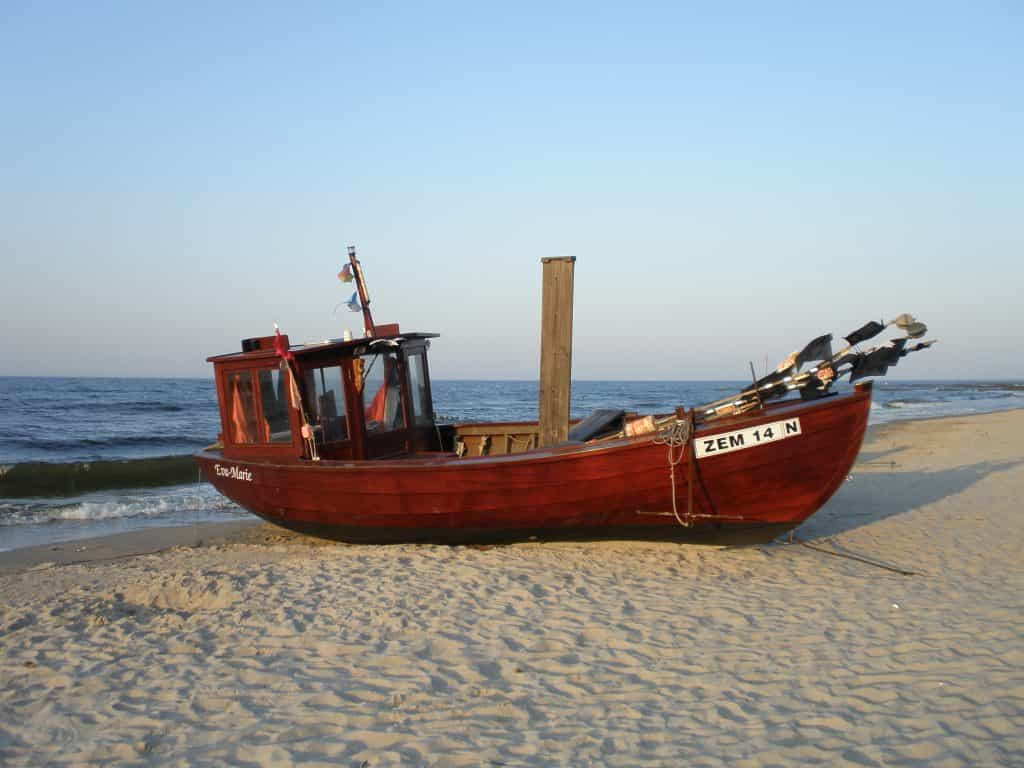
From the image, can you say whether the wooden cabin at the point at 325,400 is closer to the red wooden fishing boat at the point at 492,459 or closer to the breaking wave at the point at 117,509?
the red wooden fishing boat at the point at 492,459

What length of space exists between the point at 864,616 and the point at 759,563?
1710mm

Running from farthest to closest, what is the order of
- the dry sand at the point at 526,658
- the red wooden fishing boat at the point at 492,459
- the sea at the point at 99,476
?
the sea at the point at 99,476 → the red wooden fishing boat at the point at 492,459 → the dry sand at the point at 526,658

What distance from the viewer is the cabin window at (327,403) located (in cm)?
912

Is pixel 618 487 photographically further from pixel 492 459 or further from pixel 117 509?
pixel 117 509

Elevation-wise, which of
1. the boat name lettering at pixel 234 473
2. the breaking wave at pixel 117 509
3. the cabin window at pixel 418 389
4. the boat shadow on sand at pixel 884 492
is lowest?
the breaking wave at pixel 117 509

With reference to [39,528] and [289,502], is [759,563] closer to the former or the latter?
[289,502]

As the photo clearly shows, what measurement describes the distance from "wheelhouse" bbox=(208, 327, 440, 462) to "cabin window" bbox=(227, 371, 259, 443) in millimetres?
12

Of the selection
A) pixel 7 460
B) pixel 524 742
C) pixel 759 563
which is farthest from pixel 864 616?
pixel 7 460

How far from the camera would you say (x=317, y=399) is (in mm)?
9195

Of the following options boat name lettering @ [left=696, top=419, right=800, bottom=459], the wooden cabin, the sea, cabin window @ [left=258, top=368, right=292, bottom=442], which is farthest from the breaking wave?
boat name lettering @ [left=696, top=419, right=800, bottom=459]

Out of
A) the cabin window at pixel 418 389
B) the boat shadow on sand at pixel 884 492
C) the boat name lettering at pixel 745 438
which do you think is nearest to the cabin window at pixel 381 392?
the cabin window at pixel 418 389

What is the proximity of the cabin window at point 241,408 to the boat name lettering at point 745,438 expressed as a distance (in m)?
5.24

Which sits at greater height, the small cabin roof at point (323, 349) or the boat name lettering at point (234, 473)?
the small cabin roof at point (323, 349)

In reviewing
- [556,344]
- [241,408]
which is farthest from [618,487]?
[241,408]
